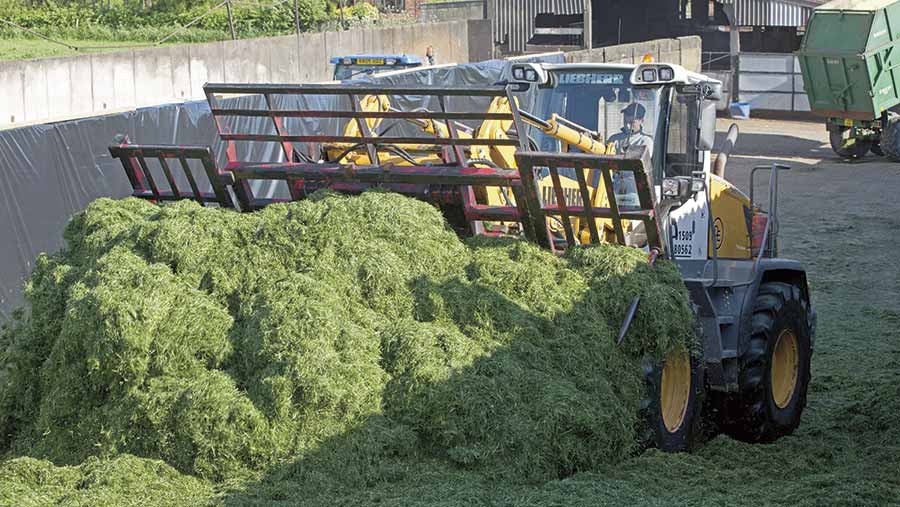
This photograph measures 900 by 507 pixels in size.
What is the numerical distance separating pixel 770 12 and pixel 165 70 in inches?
699

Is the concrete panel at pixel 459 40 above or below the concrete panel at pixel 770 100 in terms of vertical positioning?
above

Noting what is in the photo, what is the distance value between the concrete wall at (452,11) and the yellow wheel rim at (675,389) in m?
34.0

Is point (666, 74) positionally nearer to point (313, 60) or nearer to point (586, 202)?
point (586, 202)

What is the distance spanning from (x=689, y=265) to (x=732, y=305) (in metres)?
0.60

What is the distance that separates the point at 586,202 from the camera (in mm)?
7797

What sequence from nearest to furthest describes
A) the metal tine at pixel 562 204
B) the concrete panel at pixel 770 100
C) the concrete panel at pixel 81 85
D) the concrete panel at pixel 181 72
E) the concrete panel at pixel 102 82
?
the metal tine at pixel 562 204, the concrete panel at pixel 81 85, the concrete panel at pixel 102 82, the concrete panel at pixel 181 72, the concrete panel at pixel 770 100

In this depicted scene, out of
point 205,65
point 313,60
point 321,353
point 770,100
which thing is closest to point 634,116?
point 321,353

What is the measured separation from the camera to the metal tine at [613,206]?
7.62 m

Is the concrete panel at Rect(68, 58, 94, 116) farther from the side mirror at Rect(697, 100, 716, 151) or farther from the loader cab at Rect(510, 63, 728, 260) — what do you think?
the side mirror at Rect(697, 100, 716, 151)

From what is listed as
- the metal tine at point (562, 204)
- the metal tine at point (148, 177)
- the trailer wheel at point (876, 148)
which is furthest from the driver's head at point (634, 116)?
the trailer wheel at point (876, 148)

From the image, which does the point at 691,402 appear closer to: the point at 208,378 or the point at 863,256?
the point at 208,378

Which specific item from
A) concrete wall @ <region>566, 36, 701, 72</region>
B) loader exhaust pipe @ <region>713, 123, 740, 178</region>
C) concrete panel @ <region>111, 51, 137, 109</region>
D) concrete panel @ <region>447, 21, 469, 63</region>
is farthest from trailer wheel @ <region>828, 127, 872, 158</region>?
loader exhaust pipe @ <region>713, 123, 740, 178</region>

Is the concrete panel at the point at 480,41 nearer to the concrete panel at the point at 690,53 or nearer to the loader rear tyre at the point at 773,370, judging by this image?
the concrete panel at the point at 690,53

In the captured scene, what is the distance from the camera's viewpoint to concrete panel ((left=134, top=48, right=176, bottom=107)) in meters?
25.9
